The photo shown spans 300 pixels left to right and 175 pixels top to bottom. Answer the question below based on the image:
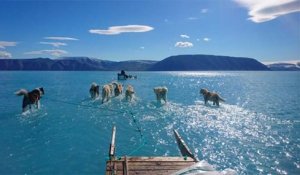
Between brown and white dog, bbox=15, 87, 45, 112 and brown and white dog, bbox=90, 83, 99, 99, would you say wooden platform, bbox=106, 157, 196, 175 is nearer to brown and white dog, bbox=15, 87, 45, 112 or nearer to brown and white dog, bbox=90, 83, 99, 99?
brown and white dog, bbox=15, 87, 45, 112

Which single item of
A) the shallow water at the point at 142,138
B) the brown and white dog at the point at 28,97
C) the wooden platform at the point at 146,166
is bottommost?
the shallow water at the point at 142,138

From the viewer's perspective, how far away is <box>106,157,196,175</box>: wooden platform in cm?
1108

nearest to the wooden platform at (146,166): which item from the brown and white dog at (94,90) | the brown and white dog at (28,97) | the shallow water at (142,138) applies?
the shallow water at (142,138)

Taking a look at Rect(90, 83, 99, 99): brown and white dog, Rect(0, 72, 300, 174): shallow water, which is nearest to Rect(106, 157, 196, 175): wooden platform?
Rect(0, 72, 300, 174): shallow water

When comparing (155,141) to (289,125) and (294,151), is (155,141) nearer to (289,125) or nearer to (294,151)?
(294,151)

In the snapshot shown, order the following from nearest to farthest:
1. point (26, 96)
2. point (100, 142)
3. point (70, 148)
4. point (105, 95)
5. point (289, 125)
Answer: point (70, 148) → point (100, 142) → point (289, 125) → point (26, 96) → point (105, 95)

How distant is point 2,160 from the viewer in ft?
46.8

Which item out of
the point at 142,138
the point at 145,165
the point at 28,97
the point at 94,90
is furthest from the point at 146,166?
the point at 94,90

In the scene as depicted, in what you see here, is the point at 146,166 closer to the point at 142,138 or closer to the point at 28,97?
the point at 142,138

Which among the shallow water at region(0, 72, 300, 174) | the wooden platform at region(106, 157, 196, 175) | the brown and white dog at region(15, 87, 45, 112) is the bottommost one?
the shallow water at region(0, 72, 300, 174)

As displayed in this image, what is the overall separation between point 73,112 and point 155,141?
12190 millimetres

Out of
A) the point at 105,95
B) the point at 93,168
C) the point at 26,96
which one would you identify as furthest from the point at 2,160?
the point at 105,95

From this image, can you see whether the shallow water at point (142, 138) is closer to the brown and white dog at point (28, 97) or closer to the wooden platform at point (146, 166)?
the brown and white dog at point (28, 97)

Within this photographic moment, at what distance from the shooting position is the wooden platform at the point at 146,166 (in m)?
11.1
